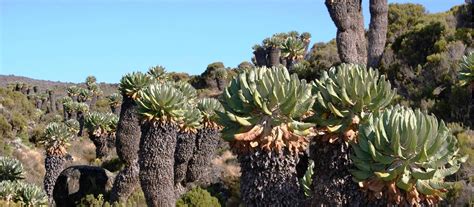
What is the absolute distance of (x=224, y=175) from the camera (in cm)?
1908

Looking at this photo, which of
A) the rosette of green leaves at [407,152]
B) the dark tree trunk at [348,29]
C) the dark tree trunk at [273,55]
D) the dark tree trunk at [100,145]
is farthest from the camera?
the dark tree trunk at [273,55]

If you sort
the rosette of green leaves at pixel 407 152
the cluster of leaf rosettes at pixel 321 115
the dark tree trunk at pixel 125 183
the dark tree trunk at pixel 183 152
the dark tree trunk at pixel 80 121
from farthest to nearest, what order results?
the dark tree trunk at pixel 80 121 < the dark tree trunk at pixel 125 183 < the dark tree trunk at pixel 183 152 < the cluster of leaf rosettes at pixel 321 115 < the rosette of green leaves at pixel 407 152

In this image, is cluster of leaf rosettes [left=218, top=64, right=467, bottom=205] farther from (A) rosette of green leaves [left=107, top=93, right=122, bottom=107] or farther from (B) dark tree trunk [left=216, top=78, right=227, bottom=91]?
(B) dark tree trunk [left=216, top=78, right=227, bottom=91]

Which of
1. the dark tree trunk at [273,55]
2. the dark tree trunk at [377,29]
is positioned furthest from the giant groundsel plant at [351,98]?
the dark tree trunk at [273,55]

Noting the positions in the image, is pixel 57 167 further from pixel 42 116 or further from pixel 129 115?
pixel 42 116

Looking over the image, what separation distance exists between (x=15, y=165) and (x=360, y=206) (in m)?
13.1

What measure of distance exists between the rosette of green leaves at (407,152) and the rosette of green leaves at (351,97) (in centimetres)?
69

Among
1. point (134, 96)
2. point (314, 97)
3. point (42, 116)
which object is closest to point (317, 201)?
point (314, 97)

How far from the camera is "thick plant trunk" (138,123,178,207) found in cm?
1111

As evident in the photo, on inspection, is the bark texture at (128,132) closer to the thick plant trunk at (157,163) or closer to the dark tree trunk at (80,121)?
the thick plant trunk at (157,163)

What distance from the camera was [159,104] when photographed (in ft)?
36.7

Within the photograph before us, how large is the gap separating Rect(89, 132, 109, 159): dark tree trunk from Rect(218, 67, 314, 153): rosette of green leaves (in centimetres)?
1911

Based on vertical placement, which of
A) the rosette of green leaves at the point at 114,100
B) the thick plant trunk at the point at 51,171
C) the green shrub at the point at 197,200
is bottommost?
the green shrub at the point at 197,200

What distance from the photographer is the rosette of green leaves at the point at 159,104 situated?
1113 centimetres
